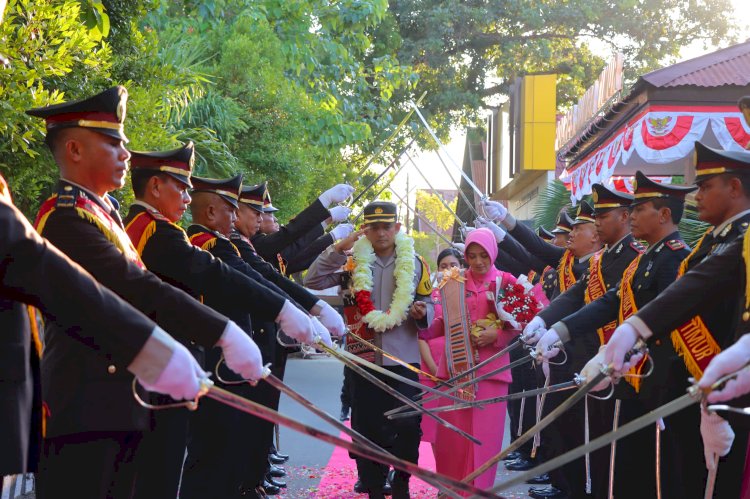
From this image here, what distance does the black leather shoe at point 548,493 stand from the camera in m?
8.59

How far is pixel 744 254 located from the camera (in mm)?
4348

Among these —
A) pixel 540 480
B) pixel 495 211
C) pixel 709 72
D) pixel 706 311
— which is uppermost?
pixel 709 72

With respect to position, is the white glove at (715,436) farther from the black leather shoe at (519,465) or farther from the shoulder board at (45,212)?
the black leather shoe at (519,465)

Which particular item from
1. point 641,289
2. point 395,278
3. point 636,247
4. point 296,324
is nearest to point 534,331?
point 636,247

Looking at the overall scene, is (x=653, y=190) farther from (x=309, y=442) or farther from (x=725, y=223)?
(x=309, y=442)

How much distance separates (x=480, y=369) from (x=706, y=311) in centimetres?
313

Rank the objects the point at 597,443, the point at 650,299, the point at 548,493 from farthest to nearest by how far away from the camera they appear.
→ the point at 548,493
the point at 650,299
the point at 597,443

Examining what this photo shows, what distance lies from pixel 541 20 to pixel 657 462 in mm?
27096

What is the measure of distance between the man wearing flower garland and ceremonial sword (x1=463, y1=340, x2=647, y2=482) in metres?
3.10

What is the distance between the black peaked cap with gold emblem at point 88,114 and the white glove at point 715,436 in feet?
8.87

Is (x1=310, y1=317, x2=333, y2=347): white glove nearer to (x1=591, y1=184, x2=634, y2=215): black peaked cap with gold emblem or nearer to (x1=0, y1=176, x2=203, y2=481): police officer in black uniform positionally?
(x1=591, y1=184, x2=634, y2=215): black peaked cap with gold emblem

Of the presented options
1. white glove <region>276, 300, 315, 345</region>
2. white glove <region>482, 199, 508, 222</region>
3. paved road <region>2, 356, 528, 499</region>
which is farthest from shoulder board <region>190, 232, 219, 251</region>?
white glove <region>482, 199, 508, 222</region>

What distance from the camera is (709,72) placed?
12.2m

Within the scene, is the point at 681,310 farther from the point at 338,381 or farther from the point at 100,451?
the point at 338,381
